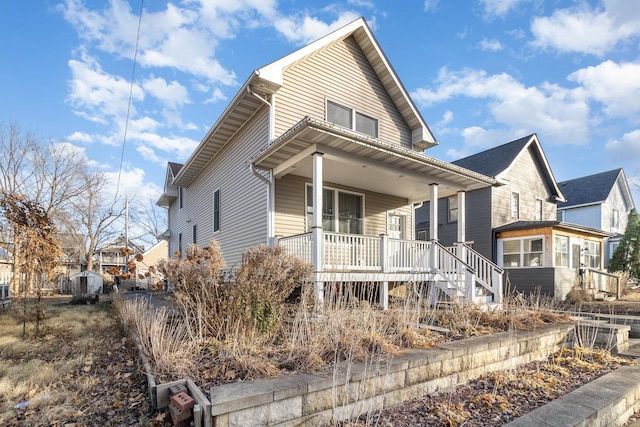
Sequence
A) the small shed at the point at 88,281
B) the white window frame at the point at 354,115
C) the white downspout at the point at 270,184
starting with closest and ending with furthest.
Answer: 1. the white downspout at the point at 270,184
2. the white window frame at the point at 354,115
3. the small shed at the point at 88,281

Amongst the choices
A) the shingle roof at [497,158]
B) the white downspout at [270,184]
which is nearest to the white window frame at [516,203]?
the shingle roof at [497,158]

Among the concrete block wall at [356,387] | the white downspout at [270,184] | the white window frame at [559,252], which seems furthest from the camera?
the white window frame at [559,252]

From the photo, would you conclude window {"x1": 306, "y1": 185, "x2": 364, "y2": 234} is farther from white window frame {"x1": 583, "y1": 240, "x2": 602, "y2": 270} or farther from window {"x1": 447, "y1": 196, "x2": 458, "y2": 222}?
white window frame {"x1": 583, "y1": 240, "x2": 602, "y2": 270}

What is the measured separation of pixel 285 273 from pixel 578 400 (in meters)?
3.49

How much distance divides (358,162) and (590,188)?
24959 millimetres

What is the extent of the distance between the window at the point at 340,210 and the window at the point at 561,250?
29.8ft

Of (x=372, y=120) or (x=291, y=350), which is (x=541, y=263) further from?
(x=291, y=350)

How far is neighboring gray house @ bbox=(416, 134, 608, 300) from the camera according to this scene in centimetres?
1420

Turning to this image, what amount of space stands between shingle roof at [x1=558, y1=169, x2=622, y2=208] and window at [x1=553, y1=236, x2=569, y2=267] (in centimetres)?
1183

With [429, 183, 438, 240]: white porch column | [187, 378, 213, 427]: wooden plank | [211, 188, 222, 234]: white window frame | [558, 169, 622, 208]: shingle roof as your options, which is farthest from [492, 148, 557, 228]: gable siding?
[187, 378, 213, 427]: wooden plank

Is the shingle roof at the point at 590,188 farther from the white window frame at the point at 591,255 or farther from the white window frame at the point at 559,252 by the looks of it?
the white window frame at the point at 559,252

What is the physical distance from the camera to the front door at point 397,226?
11648mm

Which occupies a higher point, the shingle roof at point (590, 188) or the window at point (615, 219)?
the shingle roof at point (590, 188)

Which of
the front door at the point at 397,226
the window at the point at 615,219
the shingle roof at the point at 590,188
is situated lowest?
the front door at the point at 397,226
